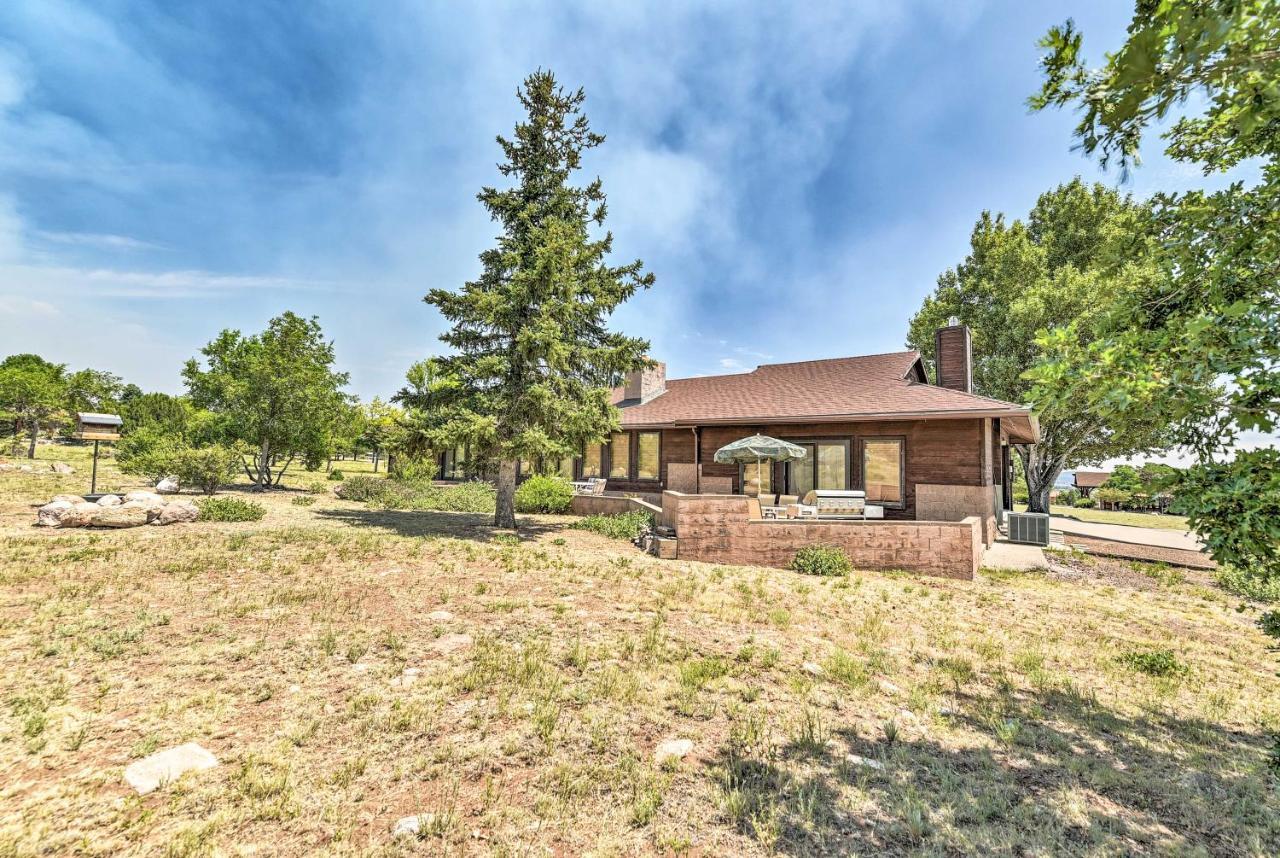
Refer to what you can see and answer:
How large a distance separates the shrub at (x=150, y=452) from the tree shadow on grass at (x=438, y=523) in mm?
6826

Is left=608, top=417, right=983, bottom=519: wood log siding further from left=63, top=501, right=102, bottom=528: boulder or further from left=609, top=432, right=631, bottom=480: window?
left=63, top=501, right=102, bottom=528: boulder

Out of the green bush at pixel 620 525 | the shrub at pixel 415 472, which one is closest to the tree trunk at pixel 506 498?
the green bush at pixel 620 525

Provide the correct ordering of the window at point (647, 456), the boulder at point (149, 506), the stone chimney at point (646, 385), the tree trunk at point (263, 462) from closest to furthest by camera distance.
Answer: the boulder at point (149, 506)
the window at point (647, 456)
the tree trunk at point (263, 462)
the stone chimney at point (646, 385)

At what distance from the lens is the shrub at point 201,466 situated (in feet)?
53.5

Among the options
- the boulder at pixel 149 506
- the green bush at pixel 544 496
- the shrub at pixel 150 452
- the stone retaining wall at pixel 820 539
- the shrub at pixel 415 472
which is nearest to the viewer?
the stone retaining wall at pixel 820 539

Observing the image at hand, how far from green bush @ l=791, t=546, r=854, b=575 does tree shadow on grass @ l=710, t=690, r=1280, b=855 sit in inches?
212

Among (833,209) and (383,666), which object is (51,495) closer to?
(383,666)

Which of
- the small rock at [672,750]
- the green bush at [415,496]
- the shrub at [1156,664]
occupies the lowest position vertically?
the shrub at [1156,664]

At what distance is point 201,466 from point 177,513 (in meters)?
6.02

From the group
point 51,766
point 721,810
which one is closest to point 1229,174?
point 721,810

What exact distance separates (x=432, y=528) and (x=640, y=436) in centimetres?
859

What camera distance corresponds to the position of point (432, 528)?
12.6m

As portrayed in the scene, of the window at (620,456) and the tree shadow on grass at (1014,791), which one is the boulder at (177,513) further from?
the tree shadow on grass at (1014,791)

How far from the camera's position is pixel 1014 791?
297 centimetres
